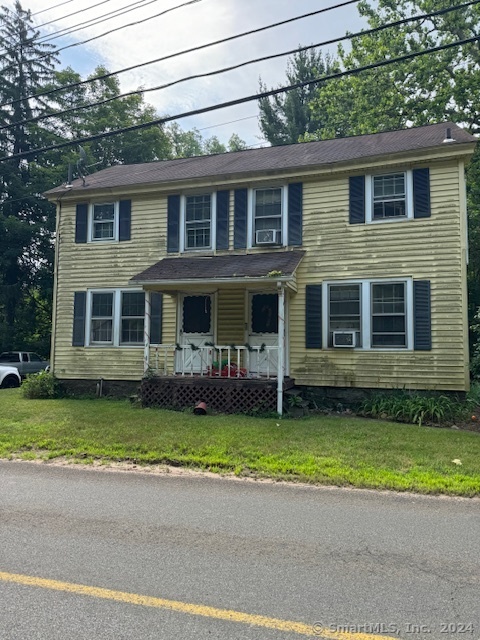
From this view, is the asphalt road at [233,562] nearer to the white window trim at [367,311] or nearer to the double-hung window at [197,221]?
the white window trim at [367,311]

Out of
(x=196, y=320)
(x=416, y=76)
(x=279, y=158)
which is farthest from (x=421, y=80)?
(x=196, y=320)

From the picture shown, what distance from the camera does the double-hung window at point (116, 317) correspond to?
13.0m

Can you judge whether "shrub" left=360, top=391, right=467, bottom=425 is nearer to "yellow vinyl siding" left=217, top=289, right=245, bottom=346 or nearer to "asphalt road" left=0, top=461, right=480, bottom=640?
"yellow vinyl siding" left=217, top=289, right=245, bottom=346

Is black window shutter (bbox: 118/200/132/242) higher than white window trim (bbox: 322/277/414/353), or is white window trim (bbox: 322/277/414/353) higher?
black window shutter (bbox: 118/200/132/242)

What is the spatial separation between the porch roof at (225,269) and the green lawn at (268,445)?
305 cm

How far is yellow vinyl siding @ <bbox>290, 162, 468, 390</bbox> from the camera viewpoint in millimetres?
10414

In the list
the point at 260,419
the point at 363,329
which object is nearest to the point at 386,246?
the point at 363,329

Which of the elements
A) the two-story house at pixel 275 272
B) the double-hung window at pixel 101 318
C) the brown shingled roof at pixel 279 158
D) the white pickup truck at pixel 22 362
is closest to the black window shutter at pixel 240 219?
the two-story house at pixel 275 272

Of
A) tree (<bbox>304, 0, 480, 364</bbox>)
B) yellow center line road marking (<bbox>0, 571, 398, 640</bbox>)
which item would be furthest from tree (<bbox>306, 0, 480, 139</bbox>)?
yellow center line road marking (<bbox>0, 571, 398, 640</bbox>)

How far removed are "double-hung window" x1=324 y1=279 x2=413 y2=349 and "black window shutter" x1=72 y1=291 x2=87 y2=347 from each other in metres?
6.99

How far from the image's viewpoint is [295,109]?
107ft

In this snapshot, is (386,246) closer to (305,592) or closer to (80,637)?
(305,592)

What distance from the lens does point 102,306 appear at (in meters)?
13.3

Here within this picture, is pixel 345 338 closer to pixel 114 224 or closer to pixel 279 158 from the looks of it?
pixel 279 158
